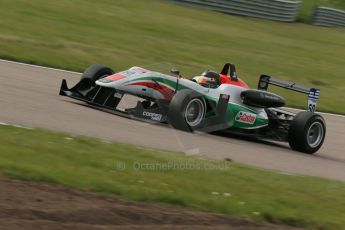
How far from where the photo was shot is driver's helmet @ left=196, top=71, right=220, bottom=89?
39.0ft

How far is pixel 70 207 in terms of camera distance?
603 centimetres

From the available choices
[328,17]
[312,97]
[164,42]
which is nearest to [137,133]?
[312,97]

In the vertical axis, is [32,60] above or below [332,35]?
below

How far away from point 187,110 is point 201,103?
342mm

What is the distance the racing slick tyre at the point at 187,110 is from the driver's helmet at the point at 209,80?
60cm

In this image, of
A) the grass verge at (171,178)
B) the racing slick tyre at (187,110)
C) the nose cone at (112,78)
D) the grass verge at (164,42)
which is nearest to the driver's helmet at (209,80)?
the racing slick tyre at (187,110)

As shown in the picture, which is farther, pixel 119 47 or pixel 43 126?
pixel 119 47

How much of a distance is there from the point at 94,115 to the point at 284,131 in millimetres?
3356

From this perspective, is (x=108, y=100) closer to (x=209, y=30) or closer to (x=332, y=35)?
(x=209, y=30)

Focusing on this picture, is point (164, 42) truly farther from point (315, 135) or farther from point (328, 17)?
point (328, 17)

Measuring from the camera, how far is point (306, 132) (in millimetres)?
11953

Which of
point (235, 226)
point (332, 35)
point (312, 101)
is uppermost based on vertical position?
point (332, 35)

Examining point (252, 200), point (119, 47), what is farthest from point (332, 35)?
point (252, 200)

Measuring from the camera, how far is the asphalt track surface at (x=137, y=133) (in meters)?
9.80
